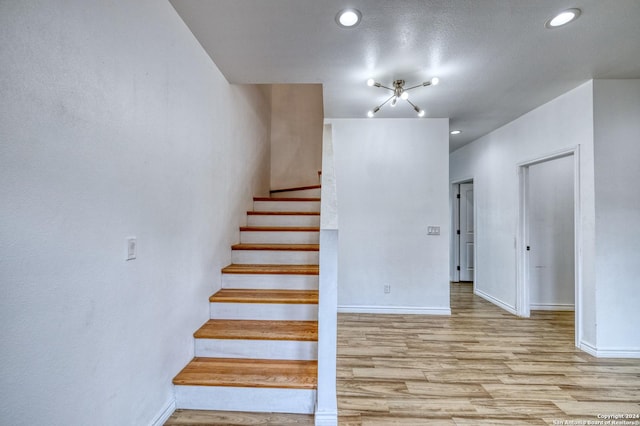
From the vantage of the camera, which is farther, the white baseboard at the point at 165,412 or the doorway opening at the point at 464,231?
the doorway opening at the point at 464,231

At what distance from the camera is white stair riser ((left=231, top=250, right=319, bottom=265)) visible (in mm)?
2785

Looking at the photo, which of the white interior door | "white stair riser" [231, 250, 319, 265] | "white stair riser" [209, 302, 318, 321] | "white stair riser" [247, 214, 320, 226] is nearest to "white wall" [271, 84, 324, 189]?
"white stair riser" [247, 214, 320, 226]

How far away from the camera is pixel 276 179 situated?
4934mm

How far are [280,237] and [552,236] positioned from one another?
397 cm

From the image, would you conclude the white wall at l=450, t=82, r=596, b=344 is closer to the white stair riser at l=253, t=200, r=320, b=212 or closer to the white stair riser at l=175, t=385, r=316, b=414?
the white stair riser at l=253, t=200, r=320, b=212

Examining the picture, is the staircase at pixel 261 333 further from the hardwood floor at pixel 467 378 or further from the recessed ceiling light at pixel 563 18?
the recessed ceiling light at pixel 563 18

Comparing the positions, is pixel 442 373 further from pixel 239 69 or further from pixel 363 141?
pixel 239 69

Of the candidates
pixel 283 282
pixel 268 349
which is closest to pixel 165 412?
pixel 268 349

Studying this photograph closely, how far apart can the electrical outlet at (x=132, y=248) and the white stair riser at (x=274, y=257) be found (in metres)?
1.45

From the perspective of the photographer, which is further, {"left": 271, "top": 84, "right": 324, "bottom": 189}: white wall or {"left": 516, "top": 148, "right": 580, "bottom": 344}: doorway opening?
{"left": 271, "top": 84, "right": 324, "bottom": 189}: white wall

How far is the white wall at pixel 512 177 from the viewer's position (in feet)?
9.08

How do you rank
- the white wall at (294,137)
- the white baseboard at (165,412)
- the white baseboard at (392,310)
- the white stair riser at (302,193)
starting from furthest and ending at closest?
the white wall at (294,137), the white stair riser at (302,193), the white baseboard at (392,310), the white baseboard at (165,412)

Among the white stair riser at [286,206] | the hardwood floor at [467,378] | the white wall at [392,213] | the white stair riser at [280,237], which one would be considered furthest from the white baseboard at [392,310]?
the white stair riser at [286,206]

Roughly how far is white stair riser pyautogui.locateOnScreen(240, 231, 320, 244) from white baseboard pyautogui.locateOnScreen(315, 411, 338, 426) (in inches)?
63.7
